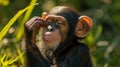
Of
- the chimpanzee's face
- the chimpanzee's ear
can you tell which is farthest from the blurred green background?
the chimpanzee's face

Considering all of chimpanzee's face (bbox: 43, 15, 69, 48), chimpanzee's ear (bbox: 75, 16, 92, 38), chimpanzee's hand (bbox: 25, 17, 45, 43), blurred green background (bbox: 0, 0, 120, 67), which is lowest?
blurred green background (bbox: 0, 0, 120, 67)

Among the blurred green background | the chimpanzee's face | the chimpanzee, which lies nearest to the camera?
the chimpanzee

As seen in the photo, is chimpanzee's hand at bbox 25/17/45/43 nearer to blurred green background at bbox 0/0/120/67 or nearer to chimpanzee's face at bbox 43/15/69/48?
chimpanzee's face at bbox 43/15/69/48

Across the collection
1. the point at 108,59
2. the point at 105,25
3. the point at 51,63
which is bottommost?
the point at 105,25

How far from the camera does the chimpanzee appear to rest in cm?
394

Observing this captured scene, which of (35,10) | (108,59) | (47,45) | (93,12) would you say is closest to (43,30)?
(47,45)

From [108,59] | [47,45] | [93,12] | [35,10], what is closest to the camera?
[47,45]

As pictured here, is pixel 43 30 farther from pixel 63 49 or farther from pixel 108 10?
pixel 108 10

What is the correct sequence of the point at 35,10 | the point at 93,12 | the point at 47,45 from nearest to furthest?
the point at 47,45 → the point at 35,10 → the point at 93,12

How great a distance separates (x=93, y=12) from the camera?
7113 mm

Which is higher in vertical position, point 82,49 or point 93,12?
point 82,49

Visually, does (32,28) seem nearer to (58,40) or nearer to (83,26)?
(58,40)

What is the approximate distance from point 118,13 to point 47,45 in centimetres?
Answer: 326

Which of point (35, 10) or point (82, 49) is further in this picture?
point (35, 10)
